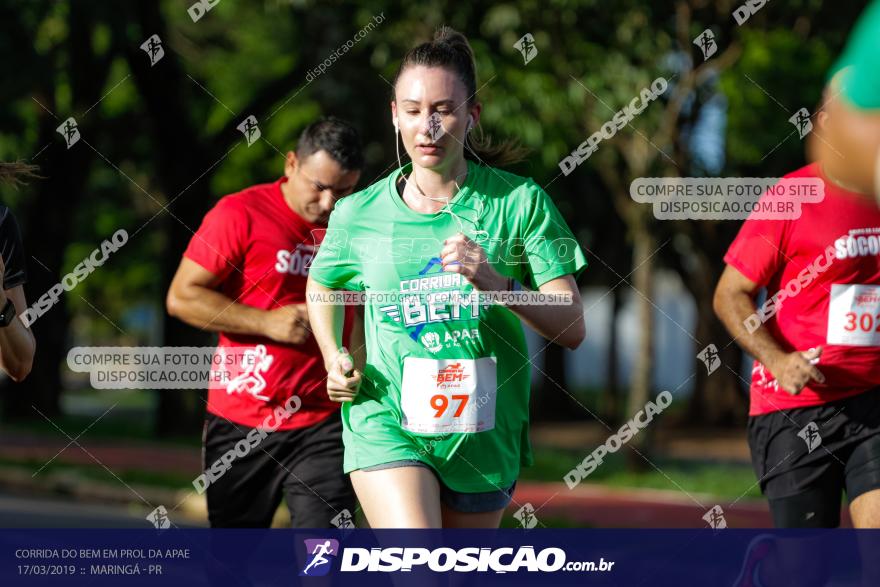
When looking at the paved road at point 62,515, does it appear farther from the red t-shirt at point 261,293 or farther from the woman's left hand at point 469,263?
the woman's left hand at point 469,263

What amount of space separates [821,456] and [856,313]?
0.55 m

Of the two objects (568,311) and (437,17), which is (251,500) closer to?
(568,311)

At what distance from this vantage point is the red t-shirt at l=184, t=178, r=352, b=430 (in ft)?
18.5

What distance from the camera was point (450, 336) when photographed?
4.32m

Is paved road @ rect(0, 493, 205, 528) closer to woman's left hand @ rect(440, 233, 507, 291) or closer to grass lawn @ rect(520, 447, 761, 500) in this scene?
grass lawn @ rect(520, 447, 761, 500)

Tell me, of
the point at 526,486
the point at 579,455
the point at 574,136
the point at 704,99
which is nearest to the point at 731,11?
the point at 704,99

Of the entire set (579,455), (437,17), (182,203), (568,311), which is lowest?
(568,311)

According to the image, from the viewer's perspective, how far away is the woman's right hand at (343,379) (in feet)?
14.1

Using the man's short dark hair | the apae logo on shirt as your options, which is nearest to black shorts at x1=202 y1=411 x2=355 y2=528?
the man's short dark hair

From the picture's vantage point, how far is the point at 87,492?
14047 millimetres

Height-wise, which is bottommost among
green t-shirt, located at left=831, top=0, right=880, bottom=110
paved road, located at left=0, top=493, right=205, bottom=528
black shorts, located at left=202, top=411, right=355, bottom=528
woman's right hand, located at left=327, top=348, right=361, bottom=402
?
green t-shirt, located at left=831, top=0, right=880, bottom=110

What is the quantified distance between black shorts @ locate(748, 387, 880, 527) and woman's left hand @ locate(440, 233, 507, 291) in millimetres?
1696

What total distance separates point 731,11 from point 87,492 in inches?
321

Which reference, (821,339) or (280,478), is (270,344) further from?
(821,339)
